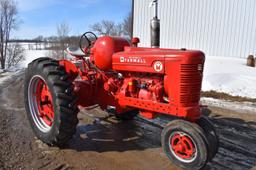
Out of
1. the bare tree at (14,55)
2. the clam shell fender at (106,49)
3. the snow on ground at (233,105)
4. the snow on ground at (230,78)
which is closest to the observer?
the clam shell fender at (106,49)

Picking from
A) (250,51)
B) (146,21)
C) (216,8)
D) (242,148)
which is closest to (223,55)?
(250,51)

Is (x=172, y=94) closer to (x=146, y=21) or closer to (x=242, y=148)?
(x=242, y=148)

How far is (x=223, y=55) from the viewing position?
13.1 m

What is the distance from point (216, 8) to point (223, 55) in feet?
7.08

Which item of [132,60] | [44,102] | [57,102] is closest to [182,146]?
[132,60]

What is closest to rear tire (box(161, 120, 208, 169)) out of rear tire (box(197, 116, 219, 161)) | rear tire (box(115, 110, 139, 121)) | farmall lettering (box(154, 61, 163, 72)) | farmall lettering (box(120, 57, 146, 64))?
rear tire (box(197, 116, 219, 161))

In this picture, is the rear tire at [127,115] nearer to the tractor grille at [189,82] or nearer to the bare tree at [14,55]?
the tractor grille at [189,82]

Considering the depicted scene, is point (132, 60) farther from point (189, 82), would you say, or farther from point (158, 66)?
point (189, 82)

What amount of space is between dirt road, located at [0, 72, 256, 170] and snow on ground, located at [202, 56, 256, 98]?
2.50m

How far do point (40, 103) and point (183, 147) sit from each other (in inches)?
97.0

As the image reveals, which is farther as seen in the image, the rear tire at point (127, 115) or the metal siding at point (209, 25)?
the metal siding at point (209, 25)

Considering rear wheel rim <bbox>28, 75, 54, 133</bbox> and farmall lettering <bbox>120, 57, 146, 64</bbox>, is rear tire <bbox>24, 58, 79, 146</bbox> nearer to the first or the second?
rear wheel rim <bbox>28, 75, 54, 133</bbox>

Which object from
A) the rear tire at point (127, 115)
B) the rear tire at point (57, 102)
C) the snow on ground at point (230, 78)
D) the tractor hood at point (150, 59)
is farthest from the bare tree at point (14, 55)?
the tractor hood at point (150, 59)

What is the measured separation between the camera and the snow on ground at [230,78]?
8.20m
